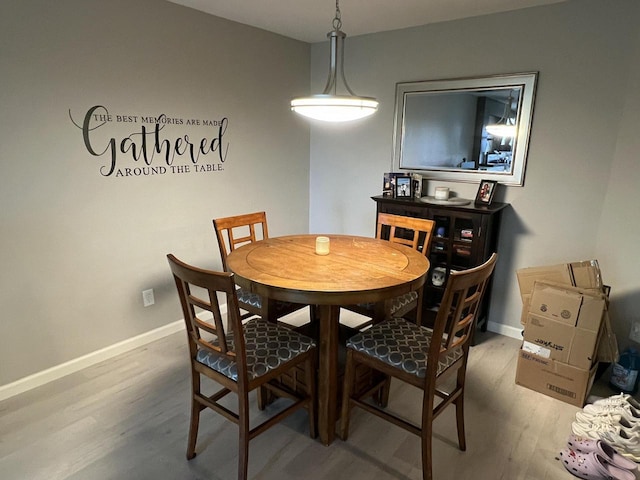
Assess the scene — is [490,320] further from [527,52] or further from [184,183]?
[184,183]

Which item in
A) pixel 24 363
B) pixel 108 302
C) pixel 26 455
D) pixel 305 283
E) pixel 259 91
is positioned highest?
pixel 259 91

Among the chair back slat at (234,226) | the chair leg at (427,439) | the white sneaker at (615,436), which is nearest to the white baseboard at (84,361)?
the chair back slat at (234,226)

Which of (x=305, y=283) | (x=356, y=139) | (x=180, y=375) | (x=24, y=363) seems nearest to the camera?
(x=305, y=283)

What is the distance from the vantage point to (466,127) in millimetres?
2910

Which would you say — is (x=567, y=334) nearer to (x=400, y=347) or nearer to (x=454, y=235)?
(x=454, y=235)

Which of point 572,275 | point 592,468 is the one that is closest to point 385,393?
point 592,468

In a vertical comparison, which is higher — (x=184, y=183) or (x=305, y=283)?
(x=184, y=183)

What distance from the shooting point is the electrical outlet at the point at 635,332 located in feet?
7.76

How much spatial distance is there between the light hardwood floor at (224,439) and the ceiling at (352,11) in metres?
2.36

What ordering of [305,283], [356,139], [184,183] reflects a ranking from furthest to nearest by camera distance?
[356,139] → [184,183] → [305,283]

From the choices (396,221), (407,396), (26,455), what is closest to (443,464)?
(407,396)

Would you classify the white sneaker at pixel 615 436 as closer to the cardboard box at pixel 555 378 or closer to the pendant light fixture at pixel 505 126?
the cardboard box at pixel 555 378

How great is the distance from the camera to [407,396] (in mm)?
2314

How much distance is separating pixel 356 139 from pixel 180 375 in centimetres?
234
